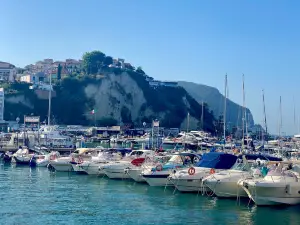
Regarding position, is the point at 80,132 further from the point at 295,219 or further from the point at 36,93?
the point at 295,219

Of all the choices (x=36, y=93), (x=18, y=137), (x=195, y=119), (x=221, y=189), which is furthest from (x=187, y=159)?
(x=195, y=119)

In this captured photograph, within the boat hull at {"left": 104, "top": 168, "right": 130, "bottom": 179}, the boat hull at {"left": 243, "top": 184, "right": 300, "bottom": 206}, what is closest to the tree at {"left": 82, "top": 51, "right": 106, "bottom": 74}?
the boat hull at {"left": 104, "top": 168, "right": 130, "bottom": 179}

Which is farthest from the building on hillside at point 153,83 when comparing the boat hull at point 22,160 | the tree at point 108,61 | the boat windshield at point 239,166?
the boat windshield at point 239,166

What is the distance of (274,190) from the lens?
96.6ft

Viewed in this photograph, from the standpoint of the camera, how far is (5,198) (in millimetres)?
33719

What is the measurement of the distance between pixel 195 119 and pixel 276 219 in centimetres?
16024

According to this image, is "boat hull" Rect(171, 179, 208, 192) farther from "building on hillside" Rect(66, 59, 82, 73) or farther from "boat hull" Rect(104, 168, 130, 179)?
"building on hillside" Rect(66, 59, 82, 73)

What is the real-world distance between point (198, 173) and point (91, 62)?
15388 cm

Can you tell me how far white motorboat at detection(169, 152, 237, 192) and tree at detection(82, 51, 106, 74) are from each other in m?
151

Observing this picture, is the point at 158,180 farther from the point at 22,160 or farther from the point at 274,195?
the point at 22,160

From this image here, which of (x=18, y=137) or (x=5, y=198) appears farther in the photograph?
(x=18, y=137)

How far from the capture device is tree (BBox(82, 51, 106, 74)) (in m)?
184

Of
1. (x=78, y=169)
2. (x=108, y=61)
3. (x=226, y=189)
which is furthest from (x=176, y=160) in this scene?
(x=108, y=61)

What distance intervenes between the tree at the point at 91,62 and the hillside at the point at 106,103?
9.99 m
